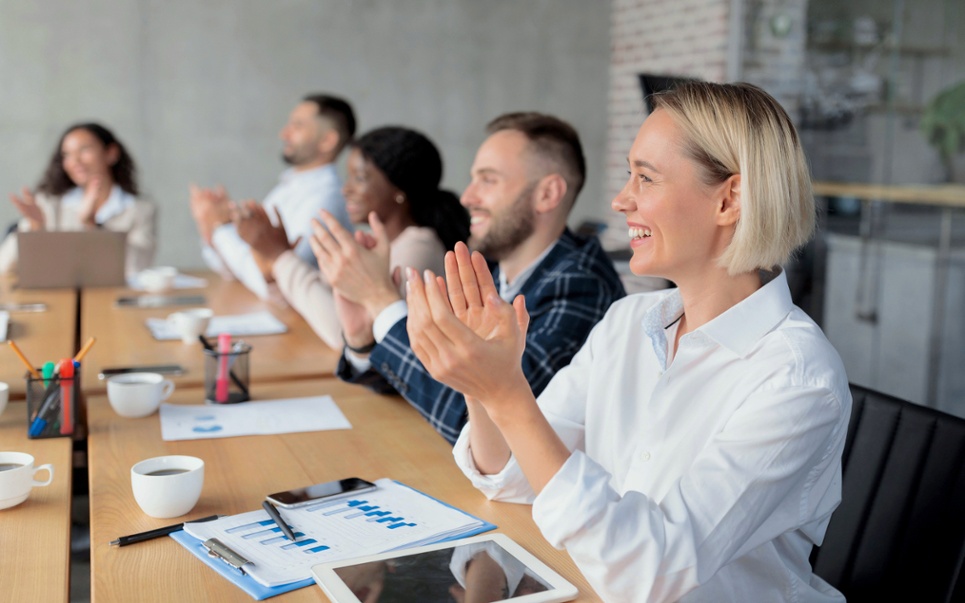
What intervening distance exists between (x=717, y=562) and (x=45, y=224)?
3819 mm

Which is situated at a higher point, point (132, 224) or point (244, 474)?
point (132, 224)

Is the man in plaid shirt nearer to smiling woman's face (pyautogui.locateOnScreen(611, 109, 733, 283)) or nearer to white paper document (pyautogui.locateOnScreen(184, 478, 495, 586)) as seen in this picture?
white paper document (pyautogui.locateOnScreen(184, 478, 495, 586))

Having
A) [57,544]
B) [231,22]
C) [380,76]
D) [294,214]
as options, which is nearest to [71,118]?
[231,22]

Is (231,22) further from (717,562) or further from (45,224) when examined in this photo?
(717,562)

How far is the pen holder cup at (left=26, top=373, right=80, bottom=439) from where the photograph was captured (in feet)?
5.66

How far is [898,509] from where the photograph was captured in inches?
59.2

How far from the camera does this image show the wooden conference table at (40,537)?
45.4 inches

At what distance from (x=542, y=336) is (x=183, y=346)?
1061 mm

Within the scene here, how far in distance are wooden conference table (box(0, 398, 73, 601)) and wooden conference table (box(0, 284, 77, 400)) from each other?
0.50 m

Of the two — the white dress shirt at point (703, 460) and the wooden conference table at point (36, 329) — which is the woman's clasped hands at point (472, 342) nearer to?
the white dress shirt at point (703, 460)

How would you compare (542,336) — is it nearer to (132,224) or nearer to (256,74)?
(132,224)

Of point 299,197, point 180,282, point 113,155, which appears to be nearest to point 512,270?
point 180,282

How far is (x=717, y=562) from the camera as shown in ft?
3.60

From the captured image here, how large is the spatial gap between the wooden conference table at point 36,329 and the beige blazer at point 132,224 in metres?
0.64
